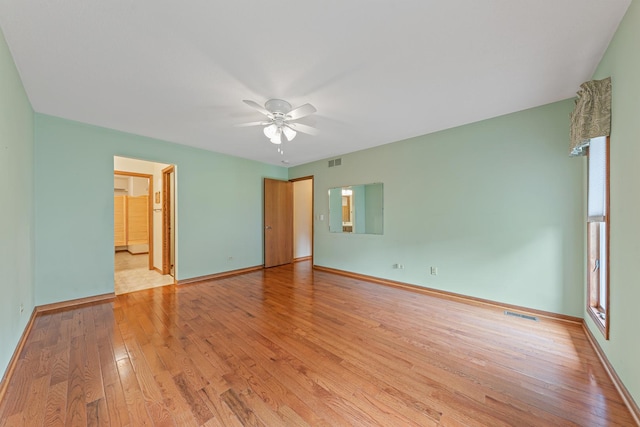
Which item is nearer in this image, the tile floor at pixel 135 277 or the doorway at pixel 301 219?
the tile floor at pixel 135 277

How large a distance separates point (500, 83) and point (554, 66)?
381 millimetres

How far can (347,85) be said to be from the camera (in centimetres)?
235

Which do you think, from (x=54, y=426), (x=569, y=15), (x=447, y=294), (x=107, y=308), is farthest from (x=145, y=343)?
(x=569, y=15)

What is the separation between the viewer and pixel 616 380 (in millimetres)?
1680

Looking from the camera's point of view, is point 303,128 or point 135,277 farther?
point 135,277

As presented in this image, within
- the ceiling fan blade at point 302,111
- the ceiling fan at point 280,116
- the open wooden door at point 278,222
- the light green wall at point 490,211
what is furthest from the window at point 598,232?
the open wooden door at point 278,222

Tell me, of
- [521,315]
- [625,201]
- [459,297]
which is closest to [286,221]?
[459,297]

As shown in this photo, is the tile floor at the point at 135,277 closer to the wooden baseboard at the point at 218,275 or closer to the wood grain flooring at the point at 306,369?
the wooden baseboard at the point at 218,275

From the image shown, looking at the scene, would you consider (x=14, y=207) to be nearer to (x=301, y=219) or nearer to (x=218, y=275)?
(x=218, y=275)

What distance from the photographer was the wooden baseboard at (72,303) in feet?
9.89

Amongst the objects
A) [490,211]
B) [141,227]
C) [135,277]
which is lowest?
[135,277]

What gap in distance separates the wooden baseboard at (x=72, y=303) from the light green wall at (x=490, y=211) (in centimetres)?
422

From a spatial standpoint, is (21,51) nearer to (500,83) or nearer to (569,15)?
(569,15)

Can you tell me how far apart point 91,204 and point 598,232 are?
20.0 feet
